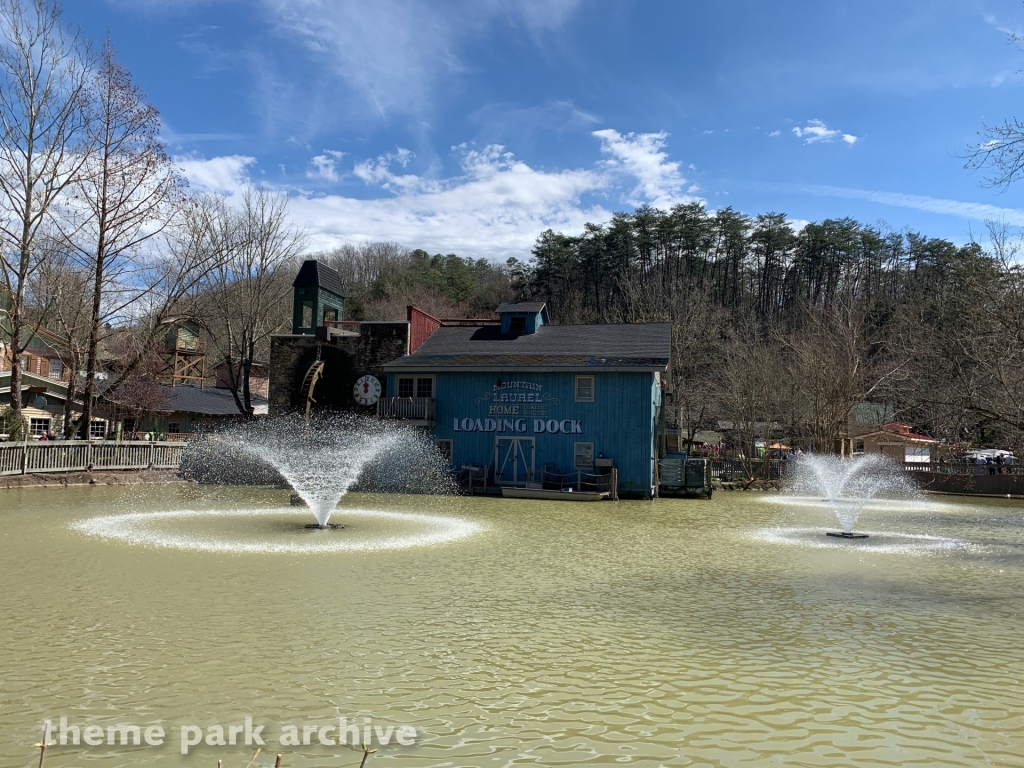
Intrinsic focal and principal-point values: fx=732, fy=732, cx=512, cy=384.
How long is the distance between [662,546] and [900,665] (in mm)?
7966

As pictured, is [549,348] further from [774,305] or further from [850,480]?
[774,305]

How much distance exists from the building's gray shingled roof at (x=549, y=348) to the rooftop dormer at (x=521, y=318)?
0.38m

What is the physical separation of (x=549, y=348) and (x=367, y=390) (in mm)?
8003

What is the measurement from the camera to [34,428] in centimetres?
4091

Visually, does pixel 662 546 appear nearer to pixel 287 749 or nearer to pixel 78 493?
pixel 287 749

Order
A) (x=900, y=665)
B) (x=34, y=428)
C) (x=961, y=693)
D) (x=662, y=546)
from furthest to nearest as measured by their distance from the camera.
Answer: (x=34, y=428) < (x=662, y=546) < (x=900, y=665) < (x=961, y=693)

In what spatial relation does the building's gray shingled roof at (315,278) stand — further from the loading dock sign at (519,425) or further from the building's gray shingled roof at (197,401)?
the building's gray shingled roof at (197,401)

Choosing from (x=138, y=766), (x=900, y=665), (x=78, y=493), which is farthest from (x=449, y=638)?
(x=78, y=493)

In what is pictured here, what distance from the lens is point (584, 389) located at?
27734mm

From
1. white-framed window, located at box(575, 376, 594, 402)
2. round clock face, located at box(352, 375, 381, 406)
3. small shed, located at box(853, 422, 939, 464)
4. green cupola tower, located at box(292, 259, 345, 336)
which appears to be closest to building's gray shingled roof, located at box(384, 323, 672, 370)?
white-framed window, located at box(575, 376, 594, 402)

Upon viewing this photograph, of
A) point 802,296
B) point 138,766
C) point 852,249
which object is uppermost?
point 852,249

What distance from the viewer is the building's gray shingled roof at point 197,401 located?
42906 millimetres

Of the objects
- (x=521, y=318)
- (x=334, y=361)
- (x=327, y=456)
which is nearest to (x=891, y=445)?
(x=521, y=318)

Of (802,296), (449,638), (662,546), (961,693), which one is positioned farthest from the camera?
(802,296)
